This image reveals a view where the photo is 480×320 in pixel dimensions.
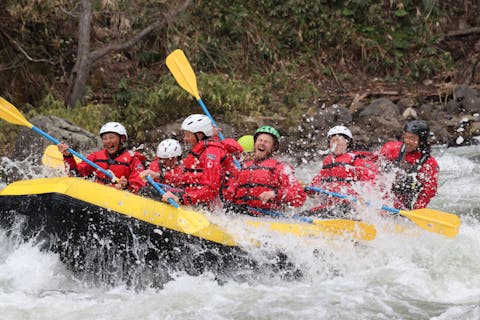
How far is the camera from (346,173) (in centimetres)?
657

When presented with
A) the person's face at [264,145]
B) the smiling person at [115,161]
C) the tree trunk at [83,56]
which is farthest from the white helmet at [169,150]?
the tree trunk at [83,56]

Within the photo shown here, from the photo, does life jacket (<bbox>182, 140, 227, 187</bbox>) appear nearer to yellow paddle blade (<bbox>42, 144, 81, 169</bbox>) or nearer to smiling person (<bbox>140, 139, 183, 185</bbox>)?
smiling person (<bbox>140, 139, 183, 185</bbox>)

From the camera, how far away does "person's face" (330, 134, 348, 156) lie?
262 inches

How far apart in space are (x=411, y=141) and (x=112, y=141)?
2660 millimetres

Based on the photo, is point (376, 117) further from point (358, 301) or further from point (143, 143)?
point (358, 301)

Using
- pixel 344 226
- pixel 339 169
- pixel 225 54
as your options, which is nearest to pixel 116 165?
pixel 339 169

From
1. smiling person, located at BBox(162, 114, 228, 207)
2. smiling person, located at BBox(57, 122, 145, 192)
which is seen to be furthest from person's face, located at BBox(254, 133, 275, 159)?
smiling person, located at BBox(57, 122, 145, 192)

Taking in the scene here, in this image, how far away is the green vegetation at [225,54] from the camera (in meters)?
11.7

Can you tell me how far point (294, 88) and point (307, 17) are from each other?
6.25 ft

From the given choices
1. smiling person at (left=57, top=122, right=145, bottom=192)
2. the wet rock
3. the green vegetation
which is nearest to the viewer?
smiling person at (left=57, top=122, right=145, bottom=192)

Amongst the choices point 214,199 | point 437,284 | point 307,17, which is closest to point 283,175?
→ point 214,199

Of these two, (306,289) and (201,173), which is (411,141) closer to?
(306,289)

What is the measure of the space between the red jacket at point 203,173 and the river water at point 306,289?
623 millimetres

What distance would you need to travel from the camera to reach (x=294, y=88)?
13398mm
